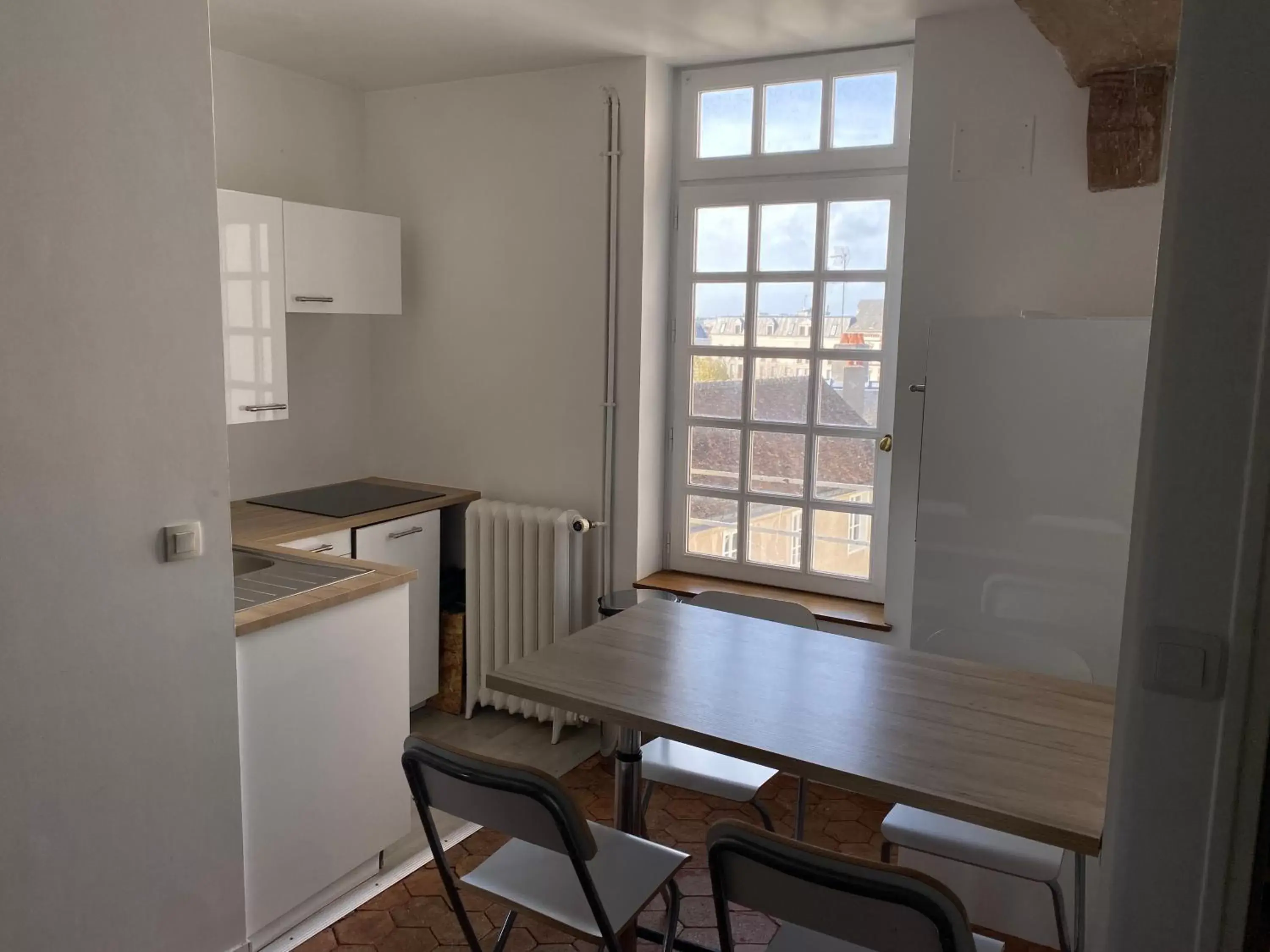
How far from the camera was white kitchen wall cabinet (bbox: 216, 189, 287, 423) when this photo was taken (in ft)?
10.2

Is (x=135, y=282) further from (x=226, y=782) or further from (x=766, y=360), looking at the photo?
(x=766, y=360)

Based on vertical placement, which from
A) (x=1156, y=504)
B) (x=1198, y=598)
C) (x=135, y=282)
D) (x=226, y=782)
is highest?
(x=135, y=282)

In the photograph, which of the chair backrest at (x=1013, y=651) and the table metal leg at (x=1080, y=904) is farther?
the chair backrest at (x=1013, y=651)

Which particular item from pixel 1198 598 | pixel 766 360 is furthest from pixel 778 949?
pixel 766 360

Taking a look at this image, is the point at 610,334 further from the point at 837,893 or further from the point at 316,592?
the point at 837,893

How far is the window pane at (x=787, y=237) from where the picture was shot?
3.48 metres

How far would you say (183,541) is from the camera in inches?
84.2

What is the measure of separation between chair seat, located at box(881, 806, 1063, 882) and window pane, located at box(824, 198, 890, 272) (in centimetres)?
197

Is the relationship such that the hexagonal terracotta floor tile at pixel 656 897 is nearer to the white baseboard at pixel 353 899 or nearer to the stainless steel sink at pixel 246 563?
the white baseboard at pixel 353 899

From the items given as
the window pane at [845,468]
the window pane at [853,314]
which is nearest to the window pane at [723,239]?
the window pane at [853,314]

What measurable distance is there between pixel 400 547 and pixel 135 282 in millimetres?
1773

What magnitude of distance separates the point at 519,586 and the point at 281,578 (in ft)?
3.77

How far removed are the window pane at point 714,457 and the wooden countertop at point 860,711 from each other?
1425mm

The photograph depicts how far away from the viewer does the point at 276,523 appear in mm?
3344
